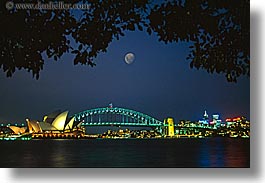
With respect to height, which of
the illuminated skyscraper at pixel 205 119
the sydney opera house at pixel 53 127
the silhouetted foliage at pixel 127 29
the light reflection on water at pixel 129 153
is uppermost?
the silhouetted foliage at pixel 127 29

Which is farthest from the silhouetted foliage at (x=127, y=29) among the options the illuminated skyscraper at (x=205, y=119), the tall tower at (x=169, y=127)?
the tall tower at (x=169, y=127)

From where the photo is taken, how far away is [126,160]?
3928mm

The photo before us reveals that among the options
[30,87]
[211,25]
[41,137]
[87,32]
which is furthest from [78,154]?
[211,25]

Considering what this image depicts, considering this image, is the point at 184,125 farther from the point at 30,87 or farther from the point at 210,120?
the point at 30,87

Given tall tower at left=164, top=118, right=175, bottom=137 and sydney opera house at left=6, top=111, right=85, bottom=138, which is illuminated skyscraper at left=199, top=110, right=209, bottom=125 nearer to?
tall tower at left=164, top=118, right=175, bottom=137

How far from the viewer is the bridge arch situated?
13.0 feet

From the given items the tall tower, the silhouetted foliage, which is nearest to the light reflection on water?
the tall tower

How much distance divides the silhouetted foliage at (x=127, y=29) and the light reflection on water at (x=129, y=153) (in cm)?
47

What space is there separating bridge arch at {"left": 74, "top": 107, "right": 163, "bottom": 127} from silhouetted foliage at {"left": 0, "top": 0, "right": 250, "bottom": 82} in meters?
0.34

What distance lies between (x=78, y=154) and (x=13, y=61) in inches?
29.6

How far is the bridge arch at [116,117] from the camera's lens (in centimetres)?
398

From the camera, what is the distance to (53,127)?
13.1 feet

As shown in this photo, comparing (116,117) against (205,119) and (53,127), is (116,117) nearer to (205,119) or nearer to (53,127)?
(53,127)

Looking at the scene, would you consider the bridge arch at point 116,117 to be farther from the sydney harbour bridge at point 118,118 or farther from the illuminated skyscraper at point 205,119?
the illuminated skyscraper at point 205,119
